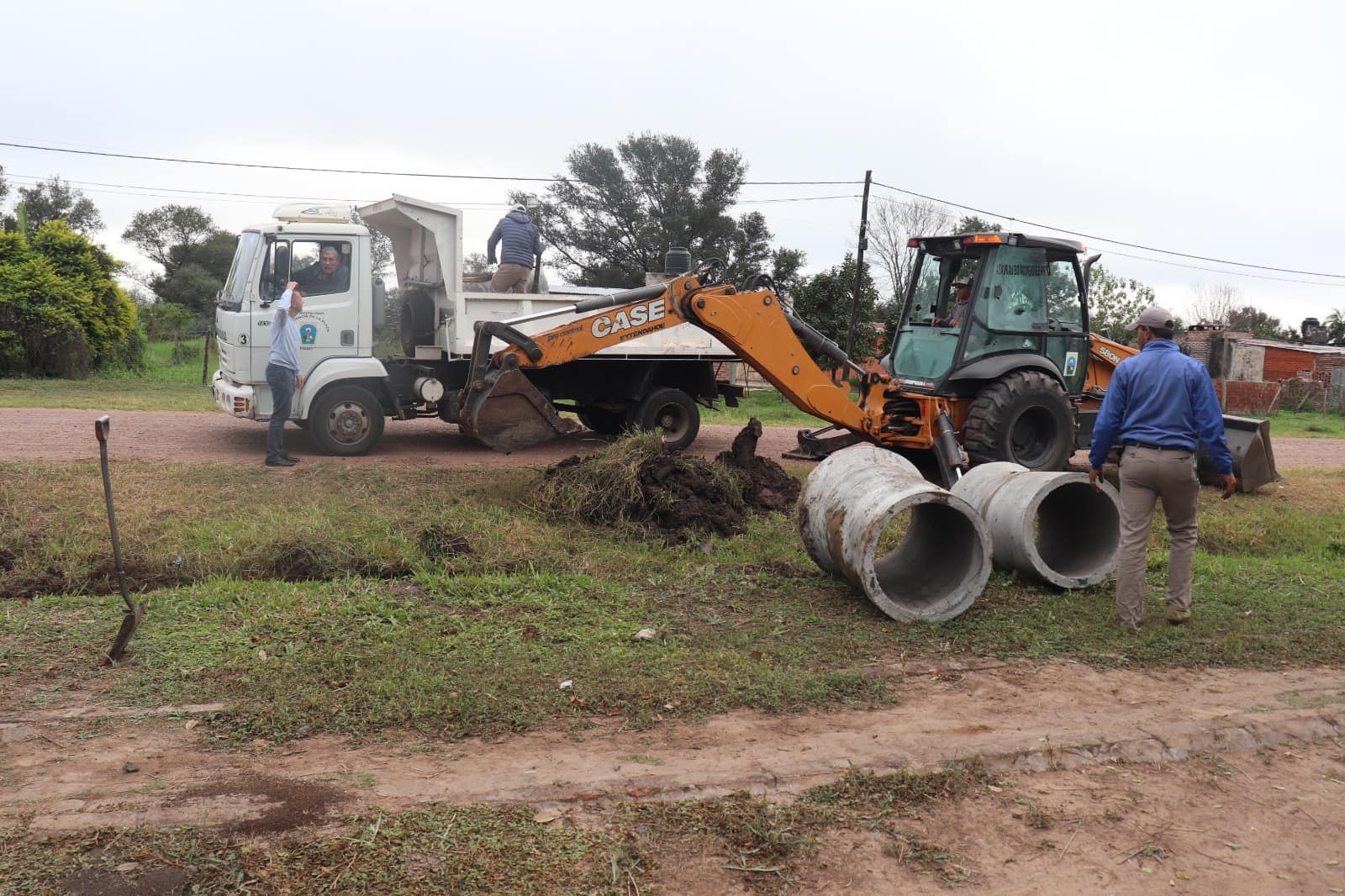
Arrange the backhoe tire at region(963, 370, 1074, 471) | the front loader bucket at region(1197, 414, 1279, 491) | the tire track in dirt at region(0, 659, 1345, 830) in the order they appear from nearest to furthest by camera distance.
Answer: the tire track in dirt at region(0, 659, 1345, 830) < the backhoe tire at region(963, 370, 1074, 471) < the front loader bucket at region(1197, 414, 1279, 491)

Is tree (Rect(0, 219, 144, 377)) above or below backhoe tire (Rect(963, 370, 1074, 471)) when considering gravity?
above

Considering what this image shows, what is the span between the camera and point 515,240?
12734 mm

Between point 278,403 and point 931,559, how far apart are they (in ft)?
22.4

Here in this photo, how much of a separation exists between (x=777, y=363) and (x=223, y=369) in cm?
638

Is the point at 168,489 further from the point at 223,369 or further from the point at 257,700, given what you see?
the point at 257,700

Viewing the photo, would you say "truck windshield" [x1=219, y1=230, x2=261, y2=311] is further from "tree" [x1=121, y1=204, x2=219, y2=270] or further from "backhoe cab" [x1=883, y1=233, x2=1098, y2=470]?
"tree" [x1=121, y1=204, x2=219, y2=270]

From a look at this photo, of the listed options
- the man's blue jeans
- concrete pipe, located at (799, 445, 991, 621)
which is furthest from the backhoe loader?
concrete pipe, located at (799, 445, 991, 621)

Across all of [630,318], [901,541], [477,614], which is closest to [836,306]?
[630,318]

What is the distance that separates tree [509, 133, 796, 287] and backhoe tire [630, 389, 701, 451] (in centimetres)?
2721

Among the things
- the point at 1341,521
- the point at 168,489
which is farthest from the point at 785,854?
the point at 1341,521

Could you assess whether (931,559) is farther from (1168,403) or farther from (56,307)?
(56,307)

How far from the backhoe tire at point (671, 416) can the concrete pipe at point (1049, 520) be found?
578cm

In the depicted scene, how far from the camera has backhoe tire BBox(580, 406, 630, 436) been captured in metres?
13.8

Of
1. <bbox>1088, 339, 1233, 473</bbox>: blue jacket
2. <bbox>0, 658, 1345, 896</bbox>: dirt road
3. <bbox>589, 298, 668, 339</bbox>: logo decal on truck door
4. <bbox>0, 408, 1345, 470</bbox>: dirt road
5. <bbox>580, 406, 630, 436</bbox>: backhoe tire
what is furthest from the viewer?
<bbox>580, 406, 630, 436</bbox>: backhoe tire
